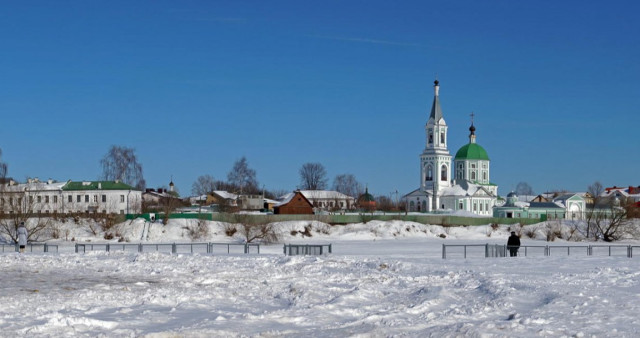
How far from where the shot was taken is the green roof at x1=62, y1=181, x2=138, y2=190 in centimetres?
10206

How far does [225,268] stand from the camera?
87.4 ft

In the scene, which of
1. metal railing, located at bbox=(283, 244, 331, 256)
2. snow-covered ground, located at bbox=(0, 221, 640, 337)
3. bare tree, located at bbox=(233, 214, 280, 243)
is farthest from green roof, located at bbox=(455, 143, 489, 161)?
snow-covered ground, located at bbox=(0, 221, 640, 337)

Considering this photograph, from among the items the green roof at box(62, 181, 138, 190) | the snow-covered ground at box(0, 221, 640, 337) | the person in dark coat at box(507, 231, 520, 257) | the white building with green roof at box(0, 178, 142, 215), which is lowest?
the snow-covered ground at box(0, 221, 640, 337)

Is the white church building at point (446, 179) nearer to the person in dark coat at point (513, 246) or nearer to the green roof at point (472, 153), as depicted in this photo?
the green roof at point (472, 153)

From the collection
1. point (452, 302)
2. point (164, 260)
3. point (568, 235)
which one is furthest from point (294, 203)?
point (452, 302)

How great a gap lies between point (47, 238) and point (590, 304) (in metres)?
53.6

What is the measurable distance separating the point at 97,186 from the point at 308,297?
87451 millimetres

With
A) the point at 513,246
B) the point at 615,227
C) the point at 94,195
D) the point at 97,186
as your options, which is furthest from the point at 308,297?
the point at 97,186

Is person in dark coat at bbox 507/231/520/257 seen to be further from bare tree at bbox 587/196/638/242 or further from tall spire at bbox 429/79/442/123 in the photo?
tall spire at bbox 429/79/442/123

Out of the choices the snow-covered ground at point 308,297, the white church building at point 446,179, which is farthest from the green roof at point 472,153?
the snow-covered ground at point 308,297

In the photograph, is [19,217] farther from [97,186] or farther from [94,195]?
[97,186]

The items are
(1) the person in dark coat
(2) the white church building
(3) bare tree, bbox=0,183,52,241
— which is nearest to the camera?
(1) the person in dark coat

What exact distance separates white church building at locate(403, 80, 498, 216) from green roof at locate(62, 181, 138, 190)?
1958 inches

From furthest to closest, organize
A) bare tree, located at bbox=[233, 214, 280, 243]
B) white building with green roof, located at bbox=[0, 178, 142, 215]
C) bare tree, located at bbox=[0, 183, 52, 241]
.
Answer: white building with green roof, located at bbox=[0, 178, 142, 215], bare tree, located at bbox=[233, 214, 280, 243], bare tree, located at bbox=[0, 183, 52, 241]
